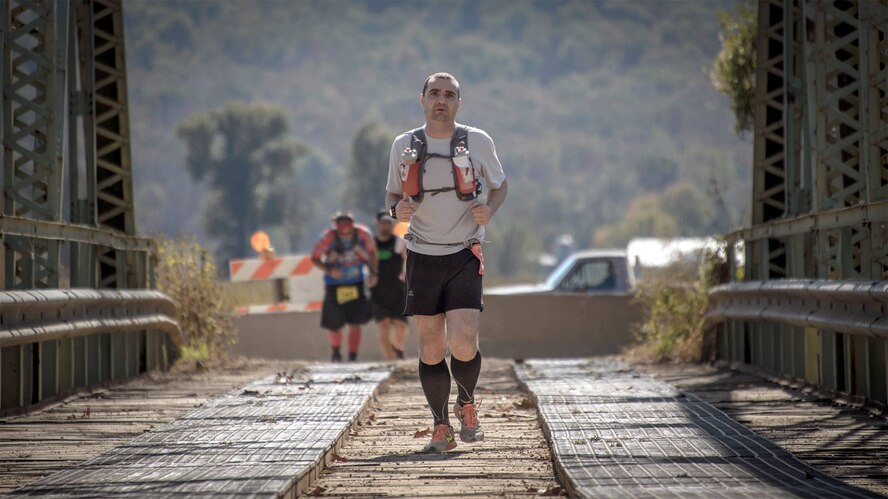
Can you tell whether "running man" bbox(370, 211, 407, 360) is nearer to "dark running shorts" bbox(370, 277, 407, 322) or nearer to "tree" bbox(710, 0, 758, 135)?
"dark running shorts" bbox(370, 277, 407, 322)

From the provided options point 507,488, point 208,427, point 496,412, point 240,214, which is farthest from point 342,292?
point 240,214

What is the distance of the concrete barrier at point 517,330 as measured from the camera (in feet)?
82.7

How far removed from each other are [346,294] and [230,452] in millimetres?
11519

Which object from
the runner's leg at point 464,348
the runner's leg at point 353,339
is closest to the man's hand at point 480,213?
the runner's leg at point 464,348

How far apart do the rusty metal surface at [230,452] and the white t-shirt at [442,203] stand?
50.6 inches

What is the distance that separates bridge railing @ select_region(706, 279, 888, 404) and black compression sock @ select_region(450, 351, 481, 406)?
2.60 m

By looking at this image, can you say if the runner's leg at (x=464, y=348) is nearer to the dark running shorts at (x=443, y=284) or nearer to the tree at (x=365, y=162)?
the dark running shorts at (x=443, y=284)

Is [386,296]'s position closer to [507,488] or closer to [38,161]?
[38,161]

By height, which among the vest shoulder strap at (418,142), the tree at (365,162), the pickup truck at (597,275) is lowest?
the pickup truck at (597,275)

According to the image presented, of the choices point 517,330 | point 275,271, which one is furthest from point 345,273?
point 275,271

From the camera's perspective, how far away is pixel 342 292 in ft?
63.8

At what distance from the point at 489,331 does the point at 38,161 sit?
1426 cm

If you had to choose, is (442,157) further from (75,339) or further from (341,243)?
(341,243)

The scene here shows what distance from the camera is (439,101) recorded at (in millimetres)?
8758
